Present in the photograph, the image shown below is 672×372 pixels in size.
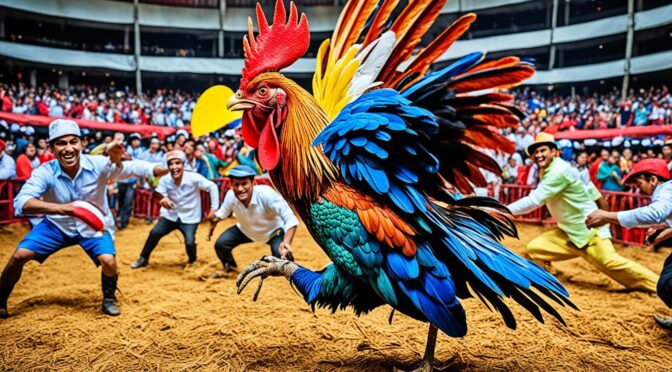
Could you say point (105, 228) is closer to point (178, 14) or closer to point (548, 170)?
point (548, 170)

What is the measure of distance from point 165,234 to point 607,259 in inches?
222

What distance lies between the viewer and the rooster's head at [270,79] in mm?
2447

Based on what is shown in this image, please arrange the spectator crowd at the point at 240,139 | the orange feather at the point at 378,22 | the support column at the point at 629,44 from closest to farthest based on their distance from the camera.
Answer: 1. the orange feather at the point at 378,22
2. the spectator crowd at the point at 240,139
3. the support column at the point at 629,44

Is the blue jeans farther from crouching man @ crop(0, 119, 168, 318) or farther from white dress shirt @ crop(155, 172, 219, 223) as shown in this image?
white dress shirt @ crop(155, 172, 219, 223)

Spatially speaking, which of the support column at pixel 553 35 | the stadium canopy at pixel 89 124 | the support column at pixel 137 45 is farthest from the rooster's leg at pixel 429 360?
the support column at pixel 137 45

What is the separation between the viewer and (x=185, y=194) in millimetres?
6043

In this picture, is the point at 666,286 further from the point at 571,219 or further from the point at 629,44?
the point at 629,44

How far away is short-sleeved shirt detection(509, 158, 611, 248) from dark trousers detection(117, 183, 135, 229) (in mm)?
7537

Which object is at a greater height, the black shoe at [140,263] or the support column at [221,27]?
the support column at [221,27]

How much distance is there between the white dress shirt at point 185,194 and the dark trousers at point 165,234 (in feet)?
0.21

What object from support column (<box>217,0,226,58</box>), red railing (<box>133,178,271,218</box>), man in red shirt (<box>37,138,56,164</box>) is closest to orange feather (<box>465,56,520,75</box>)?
red railing (<box>133,178,271,218</box>)

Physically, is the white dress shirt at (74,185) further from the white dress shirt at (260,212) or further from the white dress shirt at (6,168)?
the white dress shirt at (6,168)

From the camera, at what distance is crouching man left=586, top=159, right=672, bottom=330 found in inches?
131

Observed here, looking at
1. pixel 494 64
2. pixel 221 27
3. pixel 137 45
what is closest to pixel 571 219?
pixel 494 64
